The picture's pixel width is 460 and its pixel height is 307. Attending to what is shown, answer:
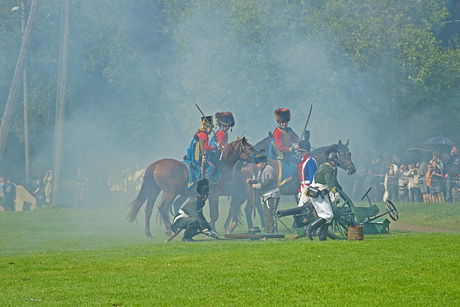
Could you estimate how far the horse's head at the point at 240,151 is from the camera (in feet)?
62.3

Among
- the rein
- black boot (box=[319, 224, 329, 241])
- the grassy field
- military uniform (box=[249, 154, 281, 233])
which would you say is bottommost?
the grassy field

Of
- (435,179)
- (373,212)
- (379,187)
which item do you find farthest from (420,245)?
(379,187)

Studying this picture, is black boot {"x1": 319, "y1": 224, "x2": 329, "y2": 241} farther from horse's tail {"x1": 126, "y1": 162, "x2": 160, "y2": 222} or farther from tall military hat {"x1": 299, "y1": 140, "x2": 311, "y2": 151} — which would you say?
horse's tail {"x1": 126, "y1": 162, "x2": 160, "y2": 222}

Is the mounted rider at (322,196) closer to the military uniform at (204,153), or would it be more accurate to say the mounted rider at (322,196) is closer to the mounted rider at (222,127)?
the military uniform at (204,153)

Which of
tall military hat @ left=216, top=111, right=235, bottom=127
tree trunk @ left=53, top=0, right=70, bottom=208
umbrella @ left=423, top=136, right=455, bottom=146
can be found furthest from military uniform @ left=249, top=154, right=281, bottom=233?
umbrella @ left=423, top=136, right=455, bottom=146

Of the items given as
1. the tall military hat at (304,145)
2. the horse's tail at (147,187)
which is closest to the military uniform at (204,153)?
the horse's tail at (147,187)

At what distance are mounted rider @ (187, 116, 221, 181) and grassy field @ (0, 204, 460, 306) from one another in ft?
10.2

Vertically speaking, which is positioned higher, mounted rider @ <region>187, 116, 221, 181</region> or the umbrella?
the umbrella

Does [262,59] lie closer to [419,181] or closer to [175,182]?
[419,181]

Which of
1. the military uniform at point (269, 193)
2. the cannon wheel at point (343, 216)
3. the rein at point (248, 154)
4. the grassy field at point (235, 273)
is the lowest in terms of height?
the grassy field at point (235, 273)

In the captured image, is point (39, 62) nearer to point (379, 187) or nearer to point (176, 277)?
point (379, 187)

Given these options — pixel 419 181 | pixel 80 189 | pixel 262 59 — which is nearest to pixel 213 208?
pixel 419 181

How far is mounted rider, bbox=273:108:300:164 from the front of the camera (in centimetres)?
1977

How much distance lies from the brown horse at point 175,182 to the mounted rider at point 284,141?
1098 mm
